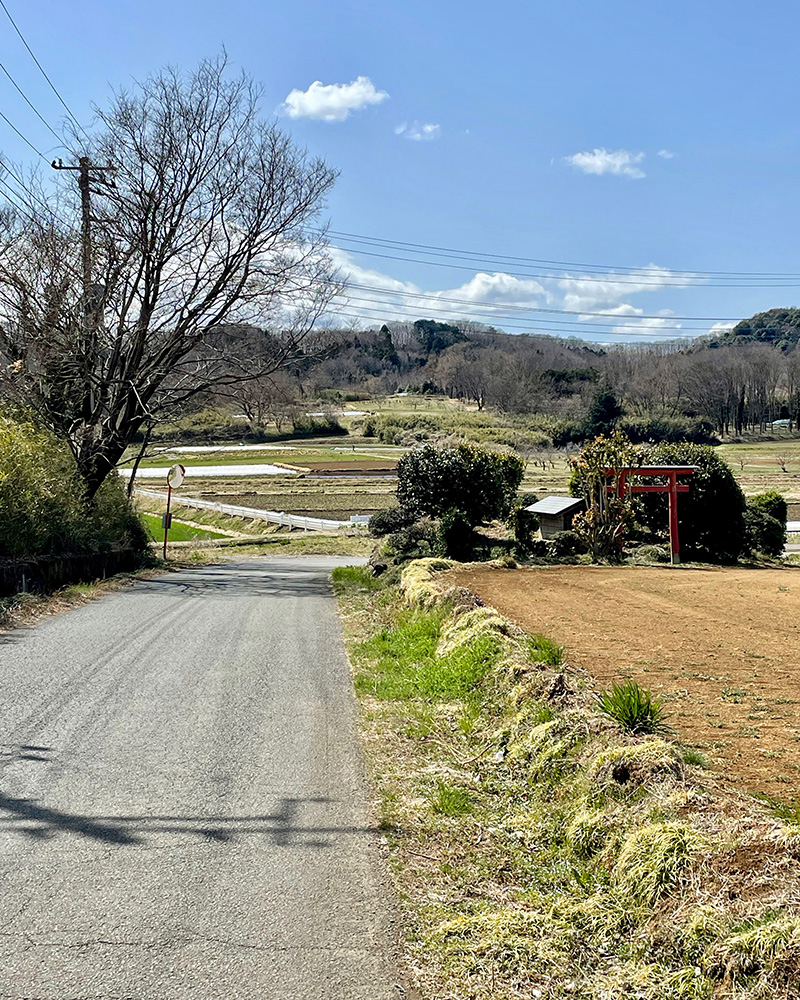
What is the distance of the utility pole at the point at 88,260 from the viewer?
21922 millimetres

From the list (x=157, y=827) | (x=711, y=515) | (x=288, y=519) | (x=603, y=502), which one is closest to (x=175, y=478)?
(x=288, y=519)

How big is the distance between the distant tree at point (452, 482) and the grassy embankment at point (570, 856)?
1708 cm

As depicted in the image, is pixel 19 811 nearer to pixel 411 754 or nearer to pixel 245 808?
pixel 245 808

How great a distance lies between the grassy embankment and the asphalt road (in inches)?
12.3

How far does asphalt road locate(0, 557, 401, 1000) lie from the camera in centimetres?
352

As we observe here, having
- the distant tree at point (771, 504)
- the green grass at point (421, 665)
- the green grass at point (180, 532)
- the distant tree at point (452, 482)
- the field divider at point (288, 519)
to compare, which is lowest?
the green grass at point (180, 532)

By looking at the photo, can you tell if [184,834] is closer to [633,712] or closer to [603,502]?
[633,712]

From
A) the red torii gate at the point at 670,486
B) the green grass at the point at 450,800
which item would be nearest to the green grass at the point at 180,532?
the red torii gate at the point at 670,486

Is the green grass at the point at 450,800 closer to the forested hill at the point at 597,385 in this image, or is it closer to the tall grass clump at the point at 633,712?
the tall grass clump at the point at 633,712

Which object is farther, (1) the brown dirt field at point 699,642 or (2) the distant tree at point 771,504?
(2) the distant tree at point 771,504

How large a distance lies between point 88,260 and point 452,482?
11.2m

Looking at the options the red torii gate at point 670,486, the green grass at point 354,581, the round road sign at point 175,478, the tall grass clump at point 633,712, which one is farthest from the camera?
the round road sign at point 175,478

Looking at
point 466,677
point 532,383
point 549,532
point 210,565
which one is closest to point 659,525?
point 549,532

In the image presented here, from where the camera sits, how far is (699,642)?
31.1 ft
